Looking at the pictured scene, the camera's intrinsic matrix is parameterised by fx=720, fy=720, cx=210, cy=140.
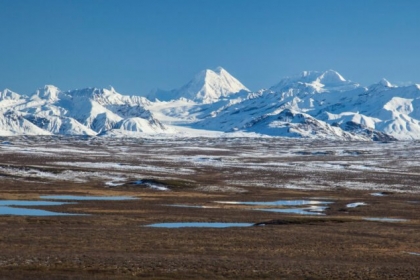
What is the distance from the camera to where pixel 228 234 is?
138 ft

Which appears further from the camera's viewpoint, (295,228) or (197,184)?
(197,184)

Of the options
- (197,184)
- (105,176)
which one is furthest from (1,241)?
(105,176)

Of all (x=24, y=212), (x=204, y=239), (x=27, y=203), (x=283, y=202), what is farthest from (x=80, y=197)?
(x=204, y=239)

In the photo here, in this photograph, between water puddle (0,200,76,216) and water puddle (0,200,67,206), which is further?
water puddle (0,200,67,206)

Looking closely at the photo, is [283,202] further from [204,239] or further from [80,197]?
[204,239]

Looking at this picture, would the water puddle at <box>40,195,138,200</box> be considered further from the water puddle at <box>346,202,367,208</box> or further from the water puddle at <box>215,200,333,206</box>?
the water puddle at <box>346,202,367,208</box>

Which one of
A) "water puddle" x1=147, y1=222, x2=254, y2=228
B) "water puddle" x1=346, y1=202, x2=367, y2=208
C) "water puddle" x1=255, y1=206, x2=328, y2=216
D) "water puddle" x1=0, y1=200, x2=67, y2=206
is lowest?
"water puddle" x1=346, y1=202, x2=367, y2=208

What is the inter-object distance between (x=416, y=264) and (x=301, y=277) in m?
7.13

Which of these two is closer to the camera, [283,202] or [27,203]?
[27,203]

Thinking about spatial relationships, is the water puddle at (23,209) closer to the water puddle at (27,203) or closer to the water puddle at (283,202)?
the water puddle at (27,203)

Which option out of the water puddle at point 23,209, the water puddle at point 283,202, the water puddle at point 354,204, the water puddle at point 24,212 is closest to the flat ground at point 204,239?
the water puddle at point 354,204

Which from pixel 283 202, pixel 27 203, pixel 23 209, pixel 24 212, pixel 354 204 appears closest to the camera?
pixel 24 212

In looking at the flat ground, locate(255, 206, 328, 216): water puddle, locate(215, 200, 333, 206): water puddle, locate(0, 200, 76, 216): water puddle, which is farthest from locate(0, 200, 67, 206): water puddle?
locate(255, 206, 328, 216): water puddle

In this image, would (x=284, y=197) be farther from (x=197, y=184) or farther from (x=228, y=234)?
(x=228, y=234)
